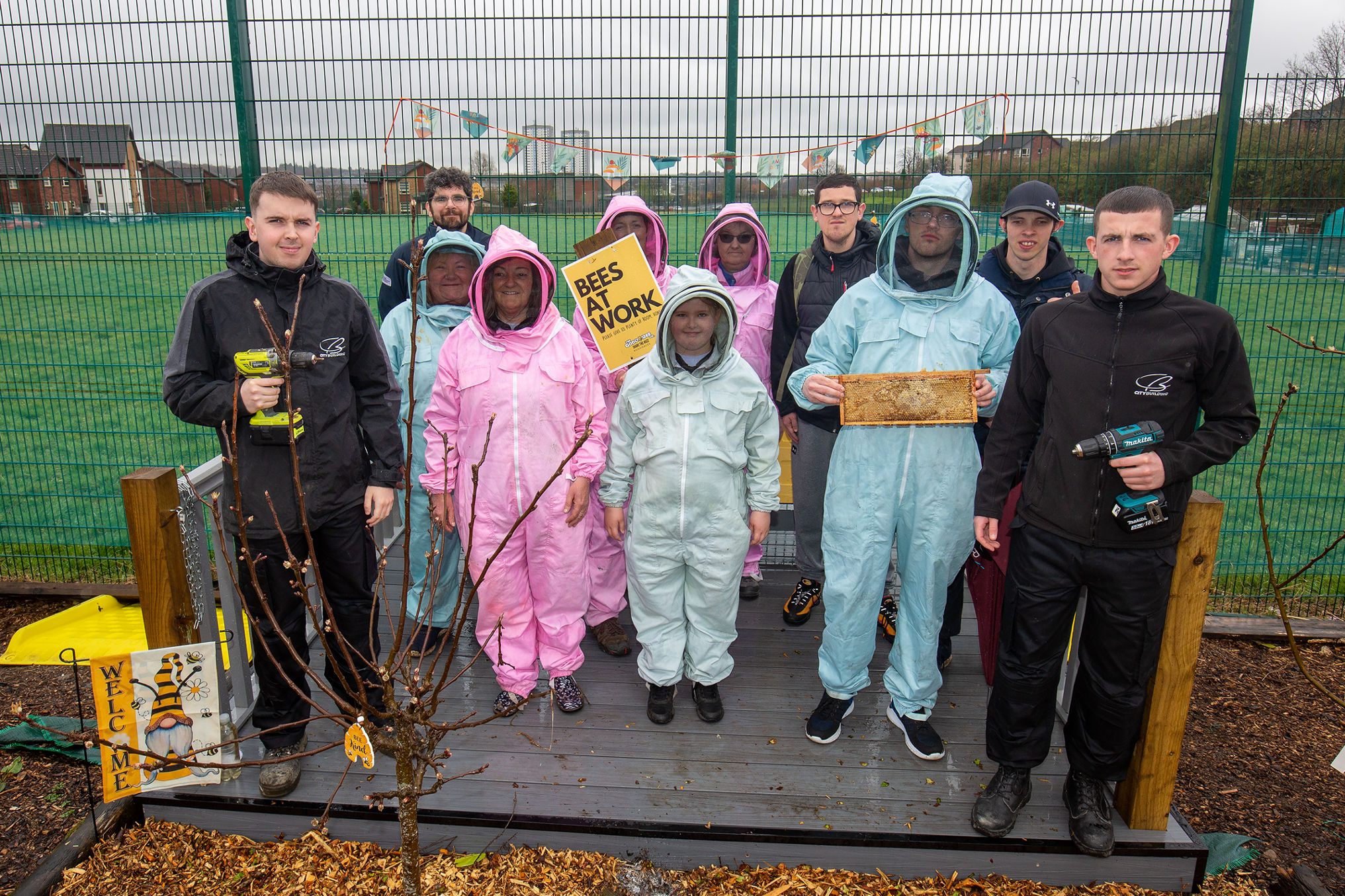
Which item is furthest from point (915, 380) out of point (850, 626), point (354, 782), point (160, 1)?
point (160, 1)

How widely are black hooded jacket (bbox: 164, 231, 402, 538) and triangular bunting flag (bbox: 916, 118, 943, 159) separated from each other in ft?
11.2

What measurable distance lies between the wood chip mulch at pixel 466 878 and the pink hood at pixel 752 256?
9.26ft

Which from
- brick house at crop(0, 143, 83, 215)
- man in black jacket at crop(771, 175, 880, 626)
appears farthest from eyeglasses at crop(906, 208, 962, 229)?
brick house at crop(0, 143, 83, 215)

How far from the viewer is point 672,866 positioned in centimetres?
304

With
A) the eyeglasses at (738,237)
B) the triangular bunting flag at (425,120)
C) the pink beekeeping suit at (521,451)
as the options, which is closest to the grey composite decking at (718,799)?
the pink beekeeping suit at (521,451)

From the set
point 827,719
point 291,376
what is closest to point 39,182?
point 291,376

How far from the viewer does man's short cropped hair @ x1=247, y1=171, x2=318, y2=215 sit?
2900mm

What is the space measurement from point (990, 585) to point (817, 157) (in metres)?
2.77

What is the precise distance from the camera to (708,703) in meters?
3.61

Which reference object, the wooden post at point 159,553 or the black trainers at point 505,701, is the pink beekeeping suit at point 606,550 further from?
the wooden post at point 159,553

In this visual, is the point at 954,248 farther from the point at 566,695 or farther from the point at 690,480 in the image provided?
the point at 566,695

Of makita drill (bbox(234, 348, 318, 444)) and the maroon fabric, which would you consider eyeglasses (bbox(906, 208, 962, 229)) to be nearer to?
the maroon fabric

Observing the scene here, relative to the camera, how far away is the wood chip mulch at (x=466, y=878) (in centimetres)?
291

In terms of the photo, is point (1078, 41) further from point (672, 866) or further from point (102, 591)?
point (102, 591)
